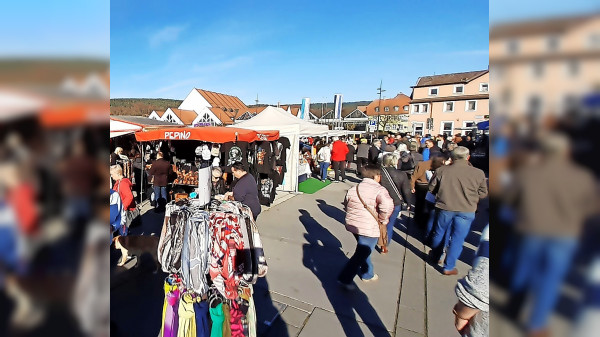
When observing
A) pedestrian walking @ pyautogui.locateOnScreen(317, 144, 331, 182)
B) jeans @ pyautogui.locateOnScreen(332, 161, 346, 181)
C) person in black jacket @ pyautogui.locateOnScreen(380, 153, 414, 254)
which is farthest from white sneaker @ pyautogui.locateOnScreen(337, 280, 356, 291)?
pedestrian walking @ pyautogui.locateOnScreen(317, 144, 331, 182)

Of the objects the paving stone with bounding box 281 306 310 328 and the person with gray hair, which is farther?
the person with gray hair

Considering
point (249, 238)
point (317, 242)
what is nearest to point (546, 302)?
point (249, 238)

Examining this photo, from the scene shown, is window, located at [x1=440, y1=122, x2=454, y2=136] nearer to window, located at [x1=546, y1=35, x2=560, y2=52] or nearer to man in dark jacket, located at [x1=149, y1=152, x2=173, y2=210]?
man in dark jacket, located at [x1=149, y1=152, x2=173, y2=210]

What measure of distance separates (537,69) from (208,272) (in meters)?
2.22

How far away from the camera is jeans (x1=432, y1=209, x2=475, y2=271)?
388cm

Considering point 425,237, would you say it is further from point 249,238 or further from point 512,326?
point 512,326

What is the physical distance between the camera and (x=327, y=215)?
687cm

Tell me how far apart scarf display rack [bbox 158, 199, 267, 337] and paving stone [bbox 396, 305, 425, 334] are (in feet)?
5.24

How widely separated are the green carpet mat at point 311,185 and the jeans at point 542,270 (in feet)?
28.7

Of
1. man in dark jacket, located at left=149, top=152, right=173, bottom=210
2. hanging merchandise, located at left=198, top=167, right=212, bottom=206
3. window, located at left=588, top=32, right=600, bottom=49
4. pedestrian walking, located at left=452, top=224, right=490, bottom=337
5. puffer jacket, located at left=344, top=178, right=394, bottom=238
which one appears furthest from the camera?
man in dark jacket, located at left=149, top=152, right=173, bottom=210

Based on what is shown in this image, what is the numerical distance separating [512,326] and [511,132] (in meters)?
0.37

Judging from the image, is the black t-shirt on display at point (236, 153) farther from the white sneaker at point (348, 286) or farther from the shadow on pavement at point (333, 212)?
the white sneaker at point (348, 286)

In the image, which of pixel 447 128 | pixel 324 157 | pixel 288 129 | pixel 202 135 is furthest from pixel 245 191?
pixel 447 128

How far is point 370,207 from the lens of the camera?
341 cm
